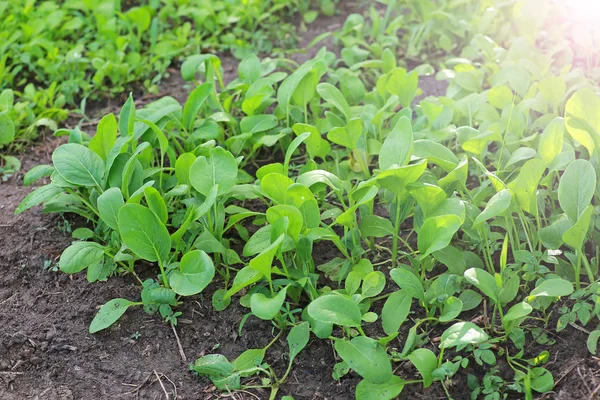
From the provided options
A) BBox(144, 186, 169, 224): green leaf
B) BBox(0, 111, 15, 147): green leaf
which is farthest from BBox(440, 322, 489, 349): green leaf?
BBox(0, 111, 15, 147): green leaf

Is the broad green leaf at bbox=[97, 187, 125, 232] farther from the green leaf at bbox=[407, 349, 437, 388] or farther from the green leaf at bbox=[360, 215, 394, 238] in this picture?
the green leaf at bbox=[407, 349, 437, 388]

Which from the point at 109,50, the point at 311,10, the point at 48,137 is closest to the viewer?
the point at 48,137

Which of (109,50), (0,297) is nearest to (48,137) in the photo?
(109,50)

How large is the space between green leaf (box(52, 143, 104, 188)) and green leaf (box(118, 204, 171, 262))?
1.15 feet

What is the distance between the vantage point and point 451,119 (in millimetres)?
2639

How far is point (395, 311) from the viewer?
79.3 inches

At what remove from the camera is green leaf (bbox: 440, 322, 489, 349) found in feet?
5.87

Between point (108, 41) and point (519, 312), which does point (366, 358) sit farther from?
point (108, 41)

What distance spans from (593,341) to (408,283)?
0.56m

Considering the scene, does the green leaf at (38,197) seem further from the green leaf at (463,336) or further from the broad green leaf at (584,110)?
the broad green leaf at (584,110)

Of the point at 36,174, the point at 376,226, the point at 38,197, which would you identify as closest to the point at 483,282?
the point at 376,226

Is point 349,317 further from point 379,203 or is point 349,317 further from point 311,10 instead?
point 311,10

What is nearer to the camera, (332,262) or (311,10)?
(332,262)

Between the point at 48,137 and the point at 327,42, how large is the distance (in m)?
1.65
